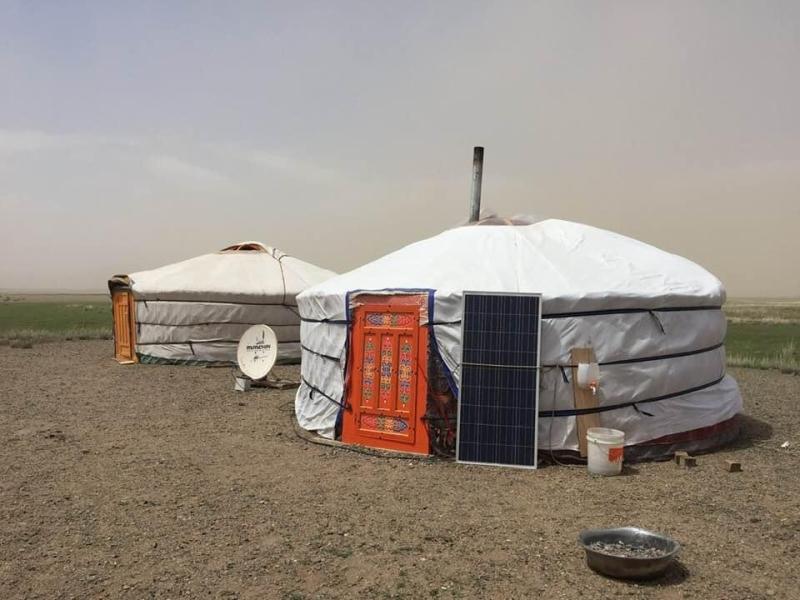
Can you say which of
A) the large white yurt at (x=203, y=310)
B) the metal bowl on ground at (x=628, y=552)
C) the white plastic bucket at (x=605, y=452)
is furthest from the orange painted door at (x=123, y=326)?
the metal bowl on ground at (x=628, y=552)

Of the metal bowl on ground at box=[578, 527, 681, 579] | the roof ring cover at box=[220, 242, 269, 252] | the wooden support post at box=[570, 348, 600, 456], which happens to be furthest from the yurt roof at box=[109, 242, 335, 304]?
the metal bowl on ground at box=[578, 527, 681, 579]

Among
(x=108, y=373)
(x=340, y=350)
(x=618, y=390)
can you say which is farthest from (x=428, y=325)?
(x=108, y=373)

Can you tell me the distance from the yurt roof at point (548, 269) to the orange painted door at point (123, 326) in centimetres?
674

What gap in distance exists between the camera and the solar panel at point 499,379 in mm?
5375

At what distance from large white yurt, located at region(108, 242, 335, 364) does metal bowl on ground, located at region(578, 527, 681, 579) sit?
9.12 m

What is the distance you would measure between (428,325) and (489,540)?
2.16 m

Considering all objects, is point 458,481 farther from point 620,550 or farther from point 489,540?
point 620,550

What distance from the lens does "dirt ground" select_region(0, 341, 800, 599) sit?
330cm

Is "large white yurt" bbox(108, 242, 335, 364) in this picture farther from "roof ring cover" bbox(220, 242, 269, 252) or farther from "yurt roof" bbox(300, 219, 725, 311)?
"yurt roof" bbox(300, 219, 725, 311)

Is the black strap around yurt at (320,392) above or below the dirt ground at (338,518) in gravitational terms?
above

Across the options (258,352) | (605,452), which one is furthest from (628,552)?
(258,352)

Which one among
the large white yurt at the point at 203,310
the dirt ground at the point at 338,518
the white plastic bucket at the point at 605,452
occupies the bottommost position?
the dirt ground at the point at 338,518

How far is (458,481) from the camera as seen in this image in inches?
198

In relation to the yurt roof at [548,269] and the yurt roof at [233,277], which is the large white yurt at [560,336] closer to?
the yurt roof at [548,269]
